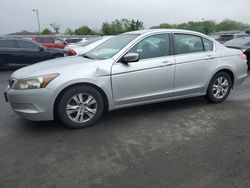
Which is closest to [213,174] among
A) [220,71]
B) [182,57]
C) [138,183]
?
[138,183]

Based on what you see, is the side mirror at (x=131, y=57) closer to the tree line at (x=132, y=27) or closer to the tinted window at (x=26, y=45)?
the tinted window at (x=26, y=45)

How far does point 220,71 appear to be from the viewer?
514cm

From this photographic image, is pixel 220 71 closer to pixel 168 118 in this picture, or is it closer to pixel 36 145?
pixel 168 118

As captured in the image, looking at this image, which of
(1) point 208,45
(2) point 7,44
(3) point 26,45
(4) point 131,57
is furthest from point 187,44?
(2) point 7,44

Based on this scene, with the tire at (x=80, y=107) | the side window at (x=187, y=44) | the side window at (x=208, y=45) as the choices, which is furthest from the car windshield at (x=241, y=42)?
the tire at (x=80, y=107)

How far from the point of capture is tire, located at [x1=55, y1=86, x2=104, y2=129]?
383cm

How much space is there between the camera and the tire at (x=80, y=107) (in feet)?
12.6

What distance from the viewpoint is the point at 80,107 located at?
3.95m

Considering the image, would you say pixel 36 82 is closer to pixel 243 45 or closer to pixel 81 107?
pixel 81 107

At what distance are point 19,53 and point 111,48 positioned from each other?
22.8ft

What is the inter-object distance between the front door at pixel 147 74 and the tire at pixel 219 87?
1.01 meters

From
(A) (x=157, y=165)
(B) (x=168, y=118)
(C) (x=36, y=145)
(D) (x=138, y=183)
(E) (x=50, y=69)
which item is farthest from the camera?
(B) (x=168, y=118)

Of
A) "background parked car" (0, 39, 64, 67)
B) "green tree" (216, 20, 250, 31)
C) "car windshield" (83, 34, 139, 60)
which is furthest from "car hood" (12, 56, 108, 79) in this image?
"green tree" (216, 20, 250, 31)

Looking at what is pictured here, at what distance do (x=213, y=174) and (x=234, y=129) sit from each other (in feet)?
4.75
